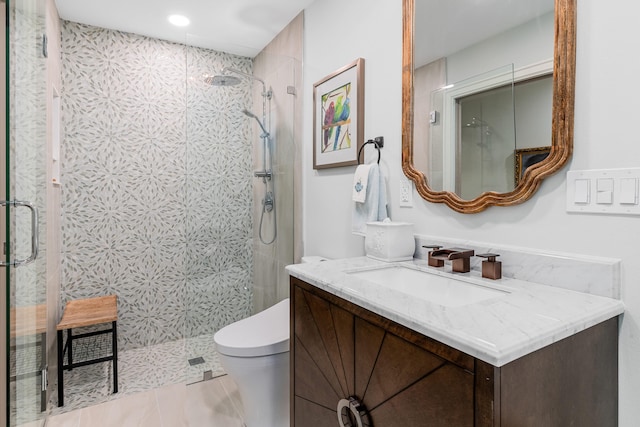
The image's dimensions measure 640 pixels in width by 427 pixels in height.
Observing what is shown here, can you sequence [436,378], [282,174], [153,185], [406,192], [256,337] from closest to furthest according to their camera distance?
[436,378], [406,192], [256,337], [282,174], [153,185]

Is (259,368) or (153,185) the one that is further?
(153,185)

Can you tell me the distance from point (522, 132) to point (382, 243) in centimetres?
65

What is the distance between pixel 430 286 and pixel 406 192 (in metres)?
0.50

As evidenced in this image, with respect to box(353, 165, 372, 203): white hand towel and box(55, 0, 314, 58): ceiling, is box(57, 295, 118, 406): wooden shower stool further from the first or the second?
box(55, 0, 314, 58): ceiling

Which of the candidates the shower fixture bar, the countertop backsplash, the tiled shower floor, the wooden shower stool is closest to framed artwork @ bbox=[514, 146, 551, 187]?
the countertop backsplash

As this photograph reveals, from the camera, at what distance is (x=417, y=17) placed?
1540 mm

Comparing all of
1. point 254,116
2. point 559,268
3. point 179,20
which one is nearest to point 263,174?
point 254,116

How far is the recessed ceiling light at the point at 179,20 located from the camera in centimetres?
255

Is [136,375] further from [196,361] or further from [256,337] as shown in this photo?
[256,337]

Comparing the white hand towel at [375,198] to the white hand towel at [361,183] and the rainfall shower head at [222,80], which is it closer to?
the white hand towel at [361,183]

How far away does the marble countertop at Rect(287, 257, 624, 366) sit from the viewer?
0.69 meters

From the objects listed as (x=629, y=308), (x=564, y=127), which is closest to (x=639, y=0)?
(x=564, y=127)

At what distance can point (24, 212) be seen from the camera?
1408 mm

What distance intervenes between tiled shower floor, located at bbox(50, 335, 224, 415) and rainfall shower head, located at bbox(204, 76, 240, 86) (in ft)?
5.25
